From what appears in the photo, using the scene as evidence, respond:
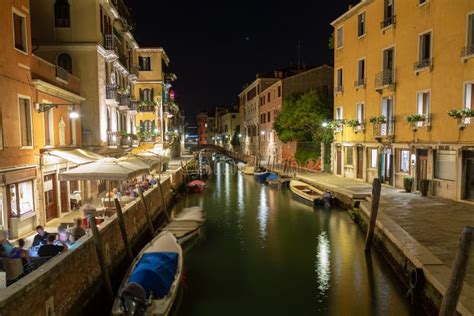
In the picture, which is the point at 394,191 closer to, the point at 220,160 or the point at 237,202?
the point at 237,202

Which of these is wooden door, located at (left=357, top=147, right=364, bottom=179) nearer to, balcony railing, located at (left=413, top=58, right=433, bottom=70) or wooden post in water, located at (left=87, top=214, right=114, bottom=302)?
balcony railing, located at (left=413, top=58, right=433, bottom=70)

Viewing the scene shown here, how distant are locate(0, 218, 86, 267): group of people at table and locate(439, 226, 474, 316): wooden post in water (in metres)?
8.16

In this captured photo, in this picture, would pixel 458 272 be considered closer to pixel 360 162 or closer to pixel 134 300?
pixel 134 300

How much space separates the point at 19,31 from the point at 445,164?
1842cm

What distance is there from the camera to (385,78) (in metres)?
23.1

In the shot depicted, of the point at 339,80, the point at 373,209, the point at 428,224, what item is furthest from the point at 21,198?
the point at 339,80

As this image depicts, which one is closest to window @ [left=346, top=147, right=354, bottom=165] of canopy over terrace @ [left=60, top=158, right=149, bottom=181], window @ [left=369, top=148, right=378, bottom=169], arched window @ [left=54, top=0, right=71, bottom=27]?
window @ [left=369, top=148, right=378, bottom=169]

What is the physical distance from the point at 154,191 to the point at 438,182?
14253mm

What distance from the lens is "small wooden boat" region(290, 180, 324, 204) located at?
2445cm

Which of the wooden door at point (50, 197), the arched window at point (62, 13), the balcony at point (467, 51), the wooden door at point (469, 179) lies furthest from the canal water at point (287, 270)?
the arched window at point (62, 13)

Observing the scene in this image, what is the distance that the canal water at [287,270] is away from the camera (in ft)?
34.7

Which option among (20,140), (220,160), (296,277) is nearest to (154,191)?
(20,140)

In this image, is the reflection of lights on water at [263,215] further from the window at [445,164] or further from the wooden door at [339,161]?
the window at [445,164]

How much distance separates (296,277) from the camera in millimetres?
12719
